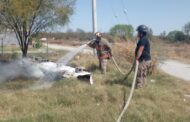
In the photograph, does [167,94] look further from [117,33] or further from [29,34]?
[117,33]

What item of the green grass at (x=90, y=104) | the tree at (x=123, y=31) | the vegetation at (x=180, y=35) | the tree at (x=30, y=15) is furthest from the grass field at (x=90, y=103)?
the vegetation at (x=180, y=35)

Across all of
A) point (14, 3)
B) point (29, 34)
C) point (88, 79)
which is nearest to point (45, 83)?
point (88, 79)

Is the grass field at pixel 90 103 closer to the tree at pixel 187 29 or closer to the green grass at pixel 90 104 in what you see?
the green grass at pixel 90 104

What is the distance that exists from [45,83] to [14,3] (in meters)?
5.16

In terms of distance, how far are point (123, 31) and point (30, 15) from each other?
7990 millimetres

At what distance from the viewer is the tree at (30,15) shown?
16.1 metres

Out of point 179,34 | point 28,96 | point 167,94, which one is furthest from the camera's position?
point 179,34

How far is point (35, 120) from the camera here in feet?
25.5

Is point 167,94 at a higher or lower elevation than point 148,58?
lower

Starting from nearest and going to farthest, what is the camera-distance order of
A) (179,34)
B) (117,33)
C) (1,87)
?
(1,87)
(117,33)
(179,34)

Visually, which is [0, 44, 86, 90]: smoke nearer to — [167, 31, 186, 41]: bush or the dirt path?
the dirt path

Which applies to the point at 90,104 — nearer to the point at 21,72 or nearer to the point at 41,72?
the point at 41,72

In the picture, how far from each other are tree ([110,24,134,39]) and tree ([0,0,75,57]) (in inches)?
153

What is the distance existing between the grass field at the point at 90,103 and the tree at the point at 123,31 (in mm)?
9706
